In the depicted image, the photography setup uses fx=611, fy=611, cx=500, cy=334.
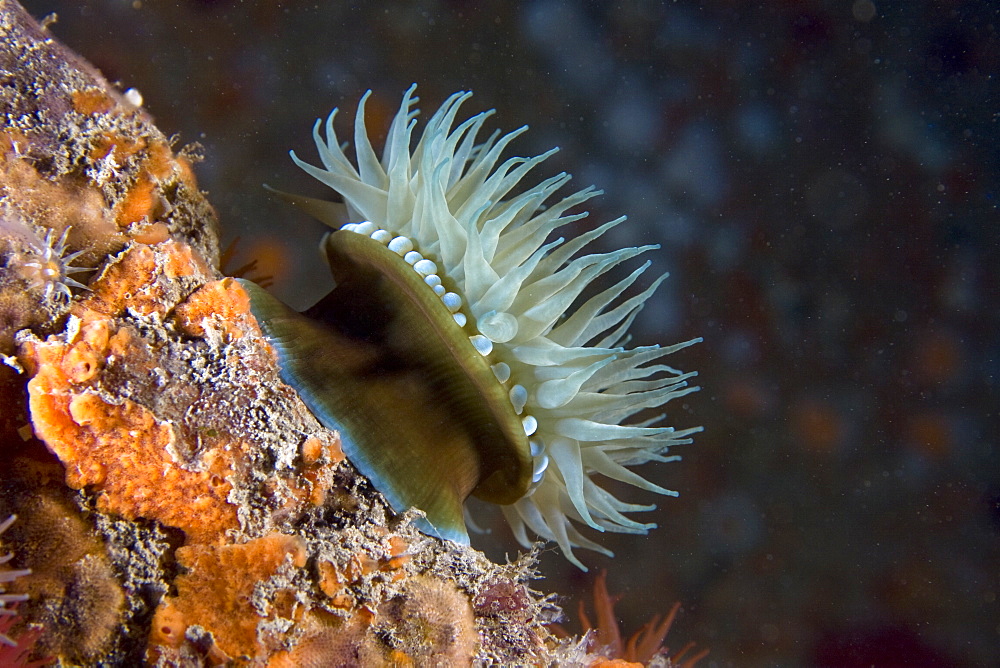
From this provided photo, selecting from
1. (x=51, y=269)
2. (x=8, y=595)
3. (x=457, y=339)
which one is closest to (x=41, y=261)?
(x=51, y=269)

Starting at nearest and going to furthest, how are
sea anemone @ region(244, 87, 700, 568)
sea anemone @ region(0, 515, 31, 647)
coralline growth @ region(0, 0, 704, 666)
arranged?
sea anemone @ region(0, 515, 31, 647) < coralline growth @ region(0, 0, 704, 666) < sea anemone @ region(244, 87, 700, 568)

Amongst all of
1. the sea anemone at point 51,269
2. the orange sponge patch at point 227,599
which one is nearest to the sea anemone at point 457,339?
the orange sponge patch at point 227,599

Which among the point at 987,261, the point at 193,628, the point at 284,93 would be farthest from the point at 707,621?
the point at 284,93

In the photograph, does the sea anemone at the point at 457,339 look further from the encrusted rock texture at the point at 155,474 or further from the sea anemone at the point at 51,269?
the sea anemone at the point at 51,269

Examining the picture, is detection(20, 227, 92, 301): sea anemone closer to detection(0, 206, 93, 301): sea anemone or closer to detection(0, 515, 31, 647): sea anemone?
detection(0, 206, 93, 301): sea anemone

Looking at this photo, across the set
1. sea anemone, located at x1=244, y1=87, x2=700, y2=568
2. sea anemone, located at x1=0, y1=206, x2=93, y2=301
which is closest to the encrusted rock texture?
sea anemone, located at x1=0, y1=206, x2=93, y2=301

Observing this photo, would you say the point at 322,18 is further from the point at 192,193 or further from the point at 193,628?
the point at 193,628

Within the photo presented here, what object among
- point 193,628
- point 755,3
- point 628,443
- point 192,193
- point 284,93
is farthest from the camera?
point 755,3
